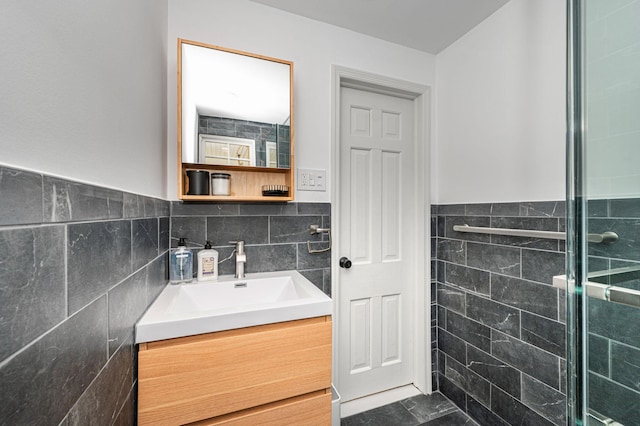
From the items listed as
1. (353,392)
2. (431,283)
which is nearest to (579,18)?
(431,283)

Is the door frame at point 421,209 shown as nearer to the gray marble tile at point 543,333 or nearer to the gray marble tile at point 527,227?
the gray marble tile at point 527,227

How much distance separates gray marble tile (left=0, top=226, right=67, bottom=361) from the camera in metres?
0.29

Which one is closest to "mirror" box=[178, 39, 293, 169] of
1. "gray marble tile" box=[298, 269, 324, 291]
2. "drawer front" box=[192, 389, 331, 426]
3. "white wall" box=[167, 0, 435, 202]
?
"white wall" box=[167, 0, 435, 202]

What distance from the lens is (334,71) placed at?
1.52 meters

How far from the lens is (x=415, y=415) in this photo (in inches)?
60.6

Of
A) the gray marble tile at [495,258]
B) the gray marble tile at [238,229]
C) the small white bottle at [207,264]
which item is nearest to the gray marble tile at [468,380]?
the gray marble tile at [495,258]

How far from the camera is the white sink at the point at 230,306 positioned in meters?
0.75

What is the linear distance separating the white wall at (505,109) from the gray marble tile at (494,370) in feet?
2.84

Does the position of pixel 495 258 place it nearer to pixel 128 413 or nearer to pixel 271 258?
pixel 271 258

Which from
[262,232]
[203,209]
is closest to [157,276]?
[203,209]

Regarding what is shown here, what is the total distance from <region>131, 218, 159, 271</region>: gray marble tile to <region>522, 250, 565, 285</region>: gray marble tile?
5.26ft

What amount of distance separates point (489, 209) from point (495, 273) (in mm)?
346

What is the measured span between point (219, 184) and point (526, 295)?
156 centimetres

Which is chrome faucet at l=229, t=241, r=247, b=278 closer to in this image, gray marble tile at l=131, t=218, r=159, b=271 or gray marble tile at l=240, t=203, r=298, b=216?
gray marble tile at l=240, t=203, r=298, b=216
